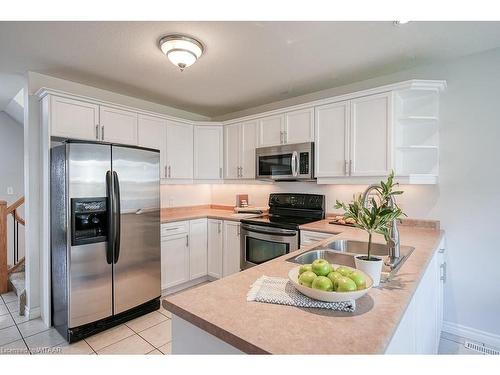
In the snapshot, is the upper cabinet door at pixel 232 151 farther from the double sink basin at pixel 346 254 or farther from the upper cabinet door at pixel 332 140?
the double sink basin at pixel 346 254

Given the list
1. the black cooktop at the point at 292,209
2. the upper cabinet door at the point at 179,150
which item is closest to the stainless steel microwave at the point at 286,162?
the black cooktop at the point at 292,209

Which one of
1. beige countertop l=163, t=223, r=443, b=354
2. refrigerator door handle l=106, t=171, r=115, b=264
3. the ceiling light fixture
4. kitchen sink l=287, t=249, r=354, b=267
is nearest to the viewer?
beige countertop l=163, t=223, r=443, b=354

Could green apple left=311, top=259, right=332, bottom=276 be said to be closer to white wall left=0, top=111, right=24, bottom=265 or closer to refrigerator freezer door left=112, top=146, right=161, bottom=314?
refrigerator freezer door left=112, top=146, right=161, bottom=314

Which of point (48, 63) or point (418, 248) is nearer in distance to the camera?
point (418, 248)

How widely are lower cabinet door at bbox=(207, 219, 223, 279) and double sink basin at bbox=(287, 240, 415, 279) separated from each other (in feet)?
6.02

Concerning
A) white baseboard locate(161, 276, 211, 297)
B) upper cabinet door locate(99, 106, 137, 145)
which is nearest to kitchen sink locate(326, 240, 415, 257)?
white baseboard locate(161, 276, 211, 297)

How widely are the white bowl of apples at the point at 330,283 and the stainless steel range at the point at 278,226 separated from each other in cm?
172

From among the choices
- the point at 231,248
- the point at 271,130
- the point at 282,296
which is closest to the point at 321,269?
the point at 282,296

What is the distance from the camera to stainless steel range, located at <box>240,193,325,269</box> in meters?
2.81

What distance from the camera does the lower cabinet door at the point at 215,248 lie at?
3480 millimetres
